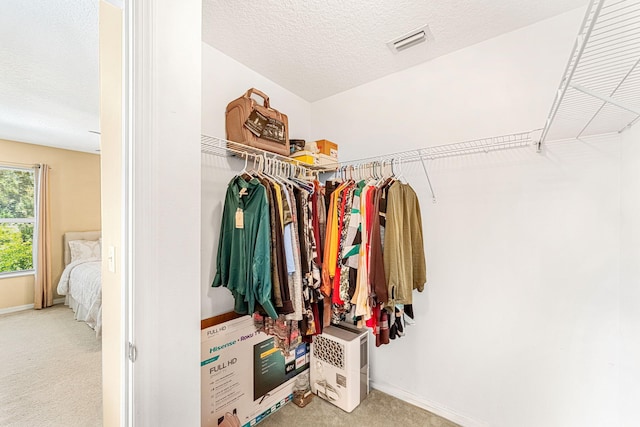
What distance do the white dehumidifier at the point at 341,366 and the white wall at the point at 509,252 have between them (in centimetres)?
24

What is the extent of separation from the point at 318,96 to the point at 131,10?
1.80 metres

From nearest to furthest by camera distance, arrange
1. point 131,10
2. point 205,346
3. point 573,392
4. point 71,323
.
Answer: point 131,10 < point 573,392 < point 205,346 < point 71,323

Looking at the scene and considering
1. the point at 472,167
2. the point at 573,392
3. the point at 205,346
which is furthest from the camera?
the point at 472,167

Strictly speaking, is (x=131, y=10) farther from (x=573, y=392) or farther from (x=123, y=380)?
(x=573, y=392)

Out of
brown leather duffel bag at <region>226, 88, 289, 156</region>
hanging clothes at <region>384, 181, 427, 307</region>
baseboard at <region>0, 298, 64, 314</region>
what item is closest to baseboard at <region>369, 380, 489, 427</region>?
hanging clothes at <region>384, 181, 427, 307</region>

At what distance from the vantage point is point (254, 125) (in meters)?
1.68

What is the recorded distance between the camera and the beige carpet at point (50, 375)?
1562 mm

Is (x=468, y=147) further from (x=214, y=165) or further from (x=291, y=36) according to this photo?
(x=214, y=165)

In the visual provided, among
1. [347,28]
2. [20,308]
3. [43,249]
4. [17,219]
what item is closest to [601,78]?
[347,28]

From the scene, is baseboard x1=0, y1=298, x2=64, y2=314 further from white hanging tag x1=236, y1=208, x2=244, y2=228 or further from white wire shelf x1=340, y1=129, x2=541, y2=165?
white wire shelf x1=340, y1=129, x2=541, y2=165

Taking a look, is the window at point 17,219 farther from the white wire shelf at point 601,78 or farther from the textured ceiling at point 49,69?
the white wire shelf at point 601,78

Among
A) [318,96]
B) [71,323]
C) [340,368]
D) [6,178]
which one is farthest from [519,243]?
[6,178]

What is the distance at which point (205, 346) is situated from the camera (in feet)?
4.96

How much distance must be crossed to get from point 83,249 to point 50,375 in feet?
7.63
